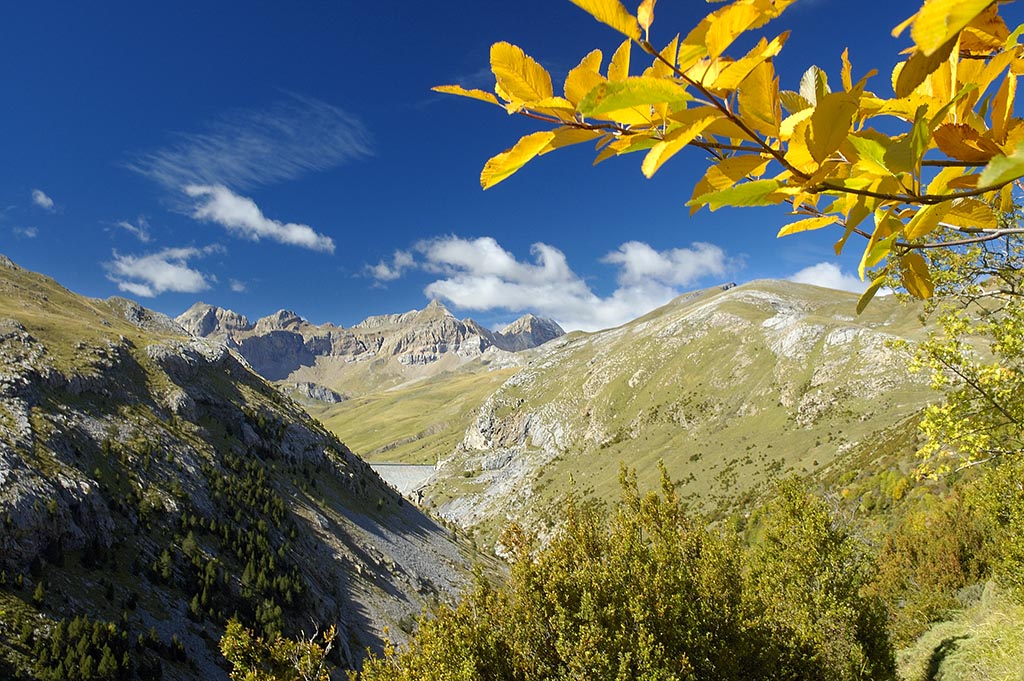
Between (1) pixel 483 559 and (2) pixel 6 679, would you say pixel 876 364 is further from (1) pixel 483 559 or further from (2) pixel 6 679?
(2) pixel 6 679

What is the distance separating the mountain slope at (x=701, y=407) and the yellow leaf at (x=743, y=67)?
8102 centimetres

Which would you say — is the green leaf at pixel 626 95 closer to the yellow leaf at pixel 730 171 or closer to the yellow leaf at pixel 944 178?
the yellow leaf at pixel 730 171

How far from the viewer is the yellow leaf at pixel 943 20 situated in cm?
69

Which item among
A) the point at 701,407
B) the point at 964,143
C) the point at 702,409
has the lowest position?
the point at 964,143

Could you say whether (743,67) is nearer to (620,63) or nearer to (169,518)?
(620,63)

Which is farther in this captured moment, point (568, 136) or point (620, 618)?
point (620, 618)

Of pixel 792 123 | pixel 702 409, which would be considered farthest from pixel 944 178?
pixel 702 409

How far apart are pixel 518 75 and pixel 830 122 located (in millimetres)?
722

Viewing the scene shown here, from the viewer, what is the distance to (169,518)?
36.2 m

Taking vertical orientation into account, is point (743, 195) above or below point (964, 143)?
below

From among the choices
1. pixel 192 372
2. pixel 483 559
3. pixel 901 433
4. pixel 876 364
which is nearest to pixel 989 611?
pixel 901 433

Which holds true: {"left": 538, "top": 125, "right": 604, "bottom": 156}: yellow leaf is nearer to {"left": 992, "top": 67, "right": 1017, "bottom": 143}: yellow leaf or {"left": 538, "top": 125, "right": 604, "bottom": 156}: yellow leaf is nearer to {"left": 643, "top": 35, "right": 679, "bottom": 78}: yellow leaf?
{"left": 643, "top": 35, "right": 679, "bottom": 78}: yellow leaf

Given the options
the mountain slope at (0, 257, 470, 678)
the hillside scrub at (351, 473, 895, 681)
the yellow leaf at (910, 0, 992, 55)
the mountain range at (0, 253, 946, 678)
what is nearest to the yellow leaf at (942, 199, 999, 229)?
the yellow leaf at (910, 0, 992, 55)

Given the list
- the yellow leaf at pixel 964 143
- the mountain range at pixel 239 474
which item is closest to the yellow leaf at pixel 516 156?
the yellow leaf at pixel 964 143
